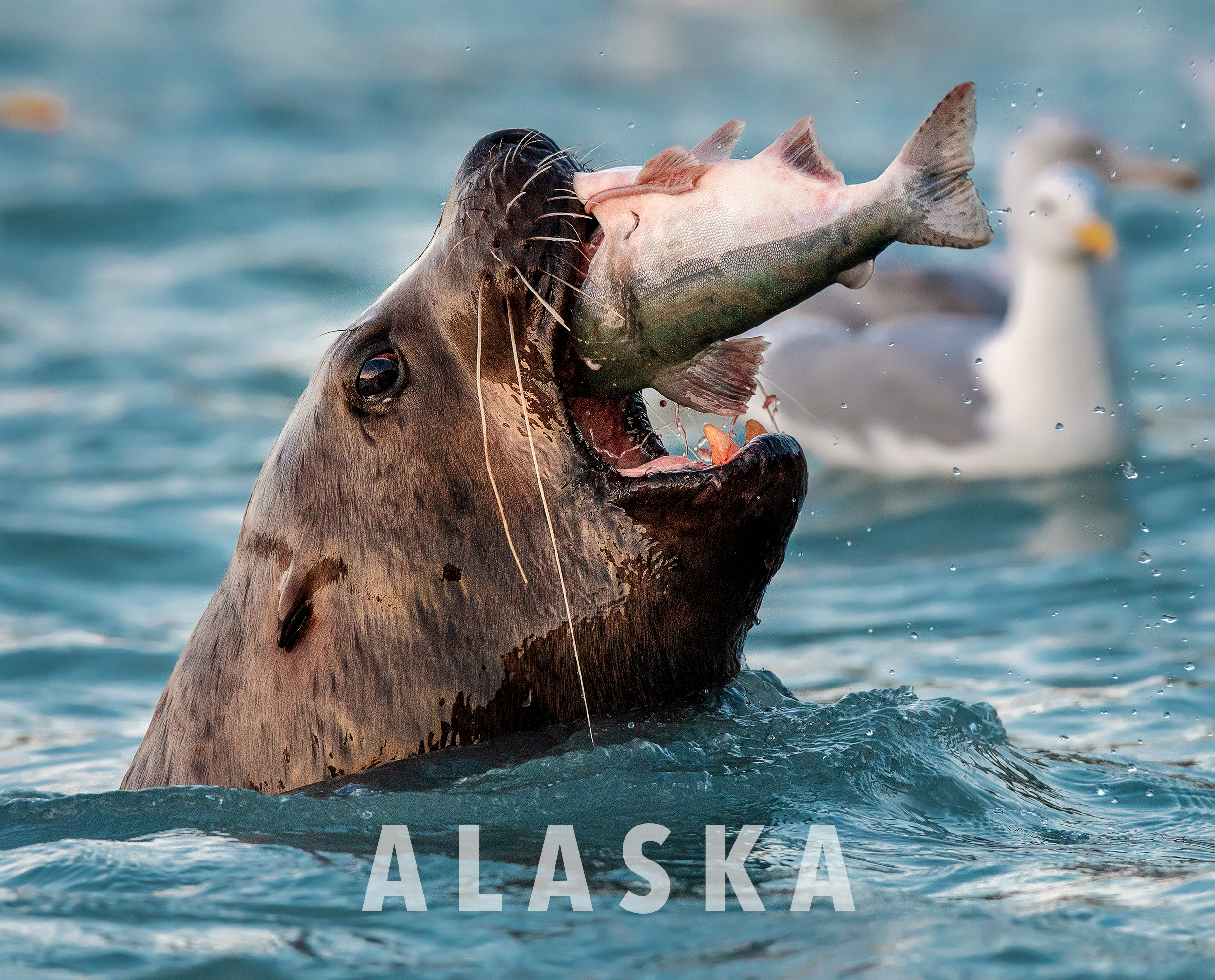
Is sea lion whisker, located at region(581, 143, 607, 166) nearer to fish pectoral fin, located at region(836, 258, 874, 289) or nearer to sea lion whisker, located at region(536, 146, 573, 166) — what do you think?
sea lion whisker, located at region(536, 146, 573, 166)

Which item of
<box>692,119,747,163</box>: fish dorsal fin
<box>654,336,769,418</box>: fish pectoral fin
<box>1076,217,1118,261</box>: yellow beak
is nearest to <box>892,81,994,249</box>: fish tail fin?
<box>692,119,747,163</box>: fish dorsal fin

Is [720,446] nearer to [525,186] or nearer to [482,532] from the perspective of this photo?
[482,532]

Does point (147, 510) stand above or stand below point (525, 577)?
above

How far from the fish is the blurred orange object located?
1402 centimetres

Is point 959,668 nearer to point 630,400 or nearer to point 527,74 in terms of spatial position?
point 630,400

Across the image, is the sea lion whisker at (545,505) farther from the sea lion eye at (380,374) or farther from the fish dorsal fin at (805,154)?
the fish dorsal fin at (805,154)

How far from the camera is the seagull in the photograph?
8.77 m

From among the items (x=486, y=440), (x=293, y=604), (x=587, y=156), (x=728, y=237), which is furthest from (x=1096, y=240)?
(x=293, y=604)

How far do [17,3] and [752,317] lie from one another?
62.3 ft

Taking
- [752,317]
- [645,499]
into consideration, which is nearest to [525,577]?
[645,499]

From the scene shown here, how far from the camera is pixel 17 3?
65.9 feet

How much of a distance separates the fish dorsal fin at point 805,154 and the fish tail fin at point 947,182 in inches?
7.6

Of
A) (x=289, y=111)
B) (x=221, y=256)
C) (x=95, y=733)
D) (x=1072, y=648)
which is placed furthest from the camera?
(x=289, y=111)

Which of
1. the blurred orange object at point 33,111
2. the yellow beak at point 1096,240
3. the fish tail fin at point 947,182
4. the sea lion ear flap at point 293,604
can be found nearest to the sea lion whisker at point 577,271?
the fish tail fin at point 947,182
